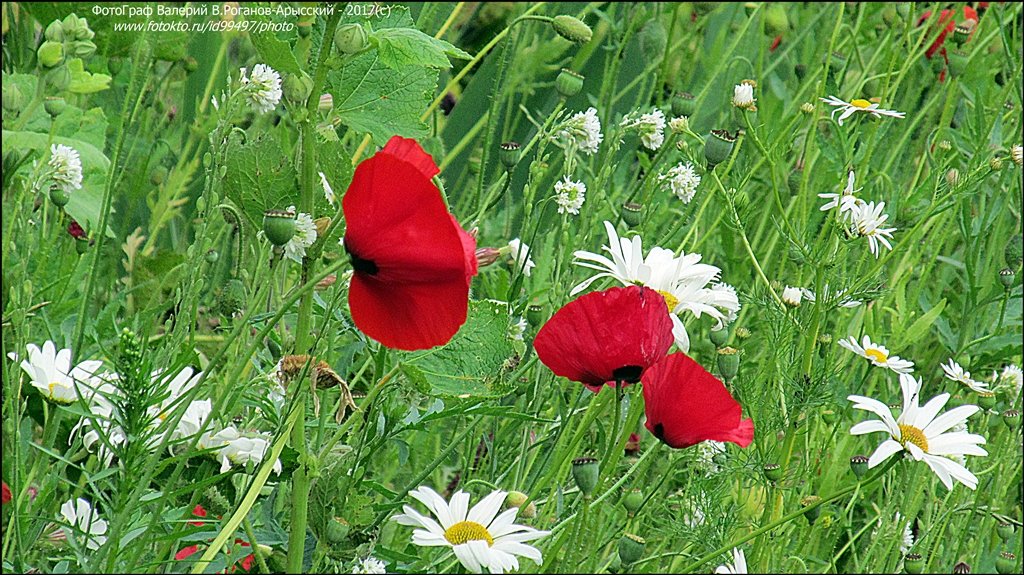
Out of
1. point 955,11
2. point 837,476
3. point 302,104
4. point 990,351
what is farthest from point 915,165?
point 302,104

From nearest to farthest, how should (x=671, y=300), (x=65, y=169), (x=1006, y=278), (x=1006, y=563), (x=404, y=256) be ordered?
(x=404, y=256), (x=671, y=300), (x=65, y=169), (x=1006, y=563), (x=1006, y=278)

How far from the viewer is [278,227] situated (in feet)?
1.88

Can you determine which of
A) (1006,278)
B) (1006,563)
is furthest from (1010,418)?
(1006,278)

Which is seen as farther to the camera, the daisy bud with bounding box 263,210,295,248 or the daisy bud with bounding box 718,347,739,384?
the daisy bud with bounding box 718,347,739,384

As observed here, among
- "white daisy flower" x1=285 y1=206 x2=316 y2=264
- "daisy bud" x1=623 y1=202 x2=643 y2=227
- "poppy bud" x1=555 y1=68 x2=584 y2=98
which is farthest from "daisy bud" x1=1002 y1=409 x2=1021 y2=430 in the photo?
"white daisy flower" x1=285 y1=206 x2=316 y2=264

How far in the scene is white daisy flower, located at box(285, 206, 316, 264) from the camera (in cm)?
60

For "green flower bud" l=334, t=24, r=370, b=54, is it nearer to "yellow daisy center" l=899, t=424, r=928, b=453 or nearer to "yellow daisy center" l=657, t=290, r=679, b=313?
"yellow daisy center" l=657, t=290, r=679, b=313

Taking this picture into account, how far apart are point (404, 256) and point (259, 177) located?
153 mm

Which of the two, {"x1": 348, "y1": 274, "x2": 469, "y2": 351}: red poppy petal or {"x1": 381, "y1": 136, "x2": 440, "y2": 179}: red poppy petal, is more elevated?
{"x1": 381, "y1": 136, "x2": 440, "y2": 179}: red poppy petal

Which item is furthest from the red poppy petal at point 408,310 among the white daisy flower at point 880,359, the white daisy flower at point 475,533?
the white daisy flower at point 880,359

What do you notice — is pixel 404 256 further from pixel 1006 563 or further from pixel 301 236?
pixel 1006 563

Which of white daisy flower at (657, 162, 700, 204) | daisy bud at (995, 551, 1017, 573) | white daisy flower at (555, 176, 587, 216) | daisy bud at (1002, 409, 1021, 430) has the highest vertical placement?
white daisy flower at (555, 176, 587, 216)

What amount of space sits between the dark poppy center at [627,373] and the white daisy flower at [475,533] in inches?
3.5

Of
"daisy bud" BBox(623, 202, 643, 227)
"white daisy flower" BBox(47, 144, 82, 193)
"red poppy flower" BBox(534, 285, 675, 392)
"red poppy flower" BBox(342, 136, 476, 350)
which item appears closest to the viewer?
"red poppy flower" BBox(342, 136, 476, 350)
